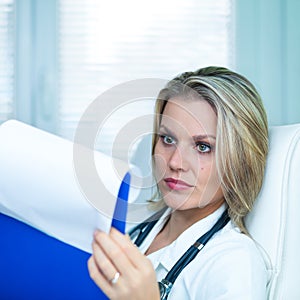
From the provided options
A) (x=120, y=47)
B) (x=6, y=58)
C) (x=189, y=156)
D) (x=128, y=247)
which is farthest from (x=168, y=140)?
(x=6, y=58)

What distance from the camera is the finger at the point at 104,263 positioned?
780 mm

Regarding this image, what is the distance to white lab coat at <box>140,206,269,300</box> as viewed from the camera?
0.98 metres

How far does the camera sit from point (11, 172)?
0.79 meters

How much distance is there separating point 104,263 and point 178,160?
0.33 m

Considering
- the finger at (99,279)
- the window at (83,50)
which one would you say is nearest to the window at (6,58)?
the window at (83,50)

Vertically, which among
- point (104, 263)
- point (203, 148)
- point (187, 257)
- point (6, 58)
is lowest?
point (187, 257)

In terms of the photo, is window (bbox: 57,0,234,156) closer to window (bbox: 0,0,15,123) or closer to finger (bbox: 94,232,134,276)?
window (bbox: 0,0,15,123)

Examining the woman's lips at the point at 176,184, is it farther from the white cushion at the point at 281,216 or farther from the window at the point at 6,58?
the window at the point at 6,58

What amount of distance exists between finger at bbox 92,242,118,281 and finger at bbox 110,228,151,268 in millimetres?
28

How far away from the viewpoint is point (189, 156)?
42.4 inches

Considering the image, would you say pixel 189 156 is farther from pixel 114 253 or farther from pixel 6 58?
pixel 6 58

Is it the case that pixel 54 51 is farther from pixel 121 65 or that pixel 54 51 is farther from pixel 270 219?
pixel 270 219

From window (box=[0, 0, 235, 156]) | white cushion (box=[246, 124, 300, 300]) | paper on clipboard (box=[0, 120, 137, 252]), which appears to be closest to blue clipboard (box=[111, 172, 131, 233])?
paper on clipboard (box=[0, 120, 137, 252])

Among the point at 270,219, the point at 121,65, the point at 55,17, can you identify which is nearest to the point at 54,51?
the point at 55,17
